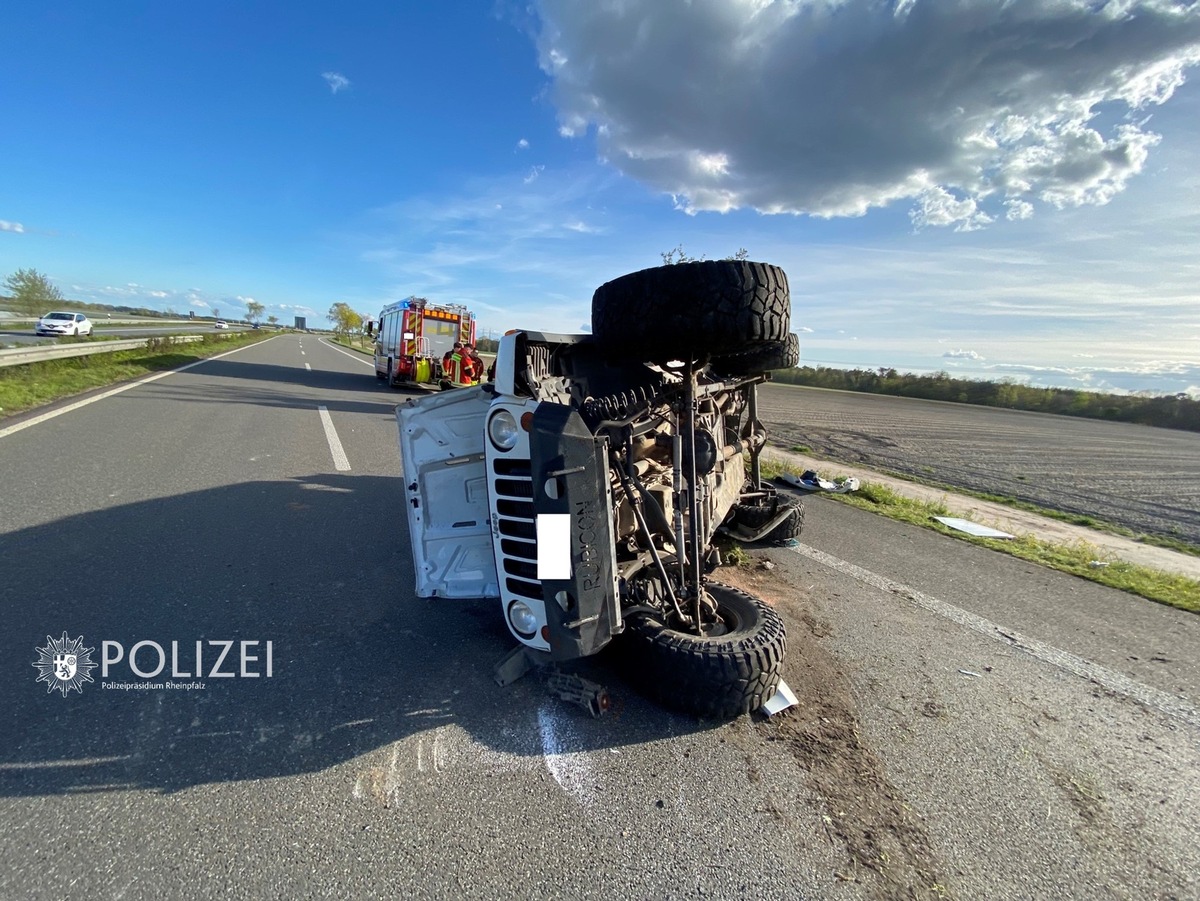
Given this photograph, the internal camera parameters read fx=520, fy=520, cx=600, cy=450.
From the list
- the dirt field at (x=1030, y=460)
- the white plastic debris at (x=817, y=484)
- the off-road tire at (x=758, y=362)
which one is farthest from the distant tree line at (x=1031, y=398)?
the off-road tire at (x=758, y=362)

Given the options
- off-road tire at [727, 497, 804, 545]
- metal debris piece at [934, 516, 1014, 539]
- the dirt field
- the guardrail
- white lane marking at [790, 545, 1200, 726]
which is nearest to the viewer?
white lane marking at [790, 545, 1200, 726]

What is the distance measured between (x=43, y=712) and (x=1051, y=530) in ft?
32.6

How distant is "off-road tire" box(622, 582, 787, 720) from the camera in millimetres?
2365

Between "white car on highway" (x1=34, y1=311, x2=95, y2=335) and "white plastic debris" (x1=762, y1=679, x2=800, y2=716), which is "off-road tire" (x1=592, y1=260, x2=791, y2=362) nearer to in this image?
"white plastic debris" (x1=762, y1=679, x2=800, y2=716)

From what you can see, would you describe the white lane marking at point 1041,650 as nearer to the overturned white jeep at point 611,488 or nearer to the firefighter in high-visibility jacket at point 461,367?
the overturned white jeep at point 611,488

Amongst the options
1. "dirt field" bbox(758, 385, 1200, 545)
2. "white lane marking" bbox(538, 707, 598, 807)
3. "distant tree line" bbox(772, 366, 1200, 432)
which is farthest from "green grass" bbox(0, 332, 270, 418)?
"distant tree line" bbox(772, 366, 1200, 432)

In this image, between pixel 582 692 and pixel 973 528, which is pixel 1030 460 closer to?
pixel 973 528

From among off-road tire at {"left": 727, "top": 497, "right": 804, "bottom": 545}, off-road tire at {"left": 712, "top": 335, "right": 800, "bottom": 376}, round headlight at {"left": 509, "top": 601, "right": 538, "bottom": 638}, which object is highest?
off-road tire at {"left": 712, "top": 335, "right": 800, "bottom": 376}

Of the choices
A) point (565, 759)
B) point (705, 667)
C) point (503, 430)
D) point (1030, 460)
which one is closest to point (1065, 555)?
point (705, 667)

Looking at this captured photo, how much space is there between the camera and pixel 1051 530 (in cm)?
719

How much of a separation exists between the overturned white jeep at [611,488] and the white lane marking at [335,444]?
408 cm

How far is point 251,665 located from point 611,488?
201cm

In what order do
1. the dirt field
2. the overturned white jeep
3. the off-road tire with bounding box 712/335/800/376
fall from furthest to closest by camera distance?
the dirt field
the off-road tire with bounding box 712/335/800/376
the overturned white jeep

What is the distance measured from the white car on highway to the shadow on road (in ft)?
119
